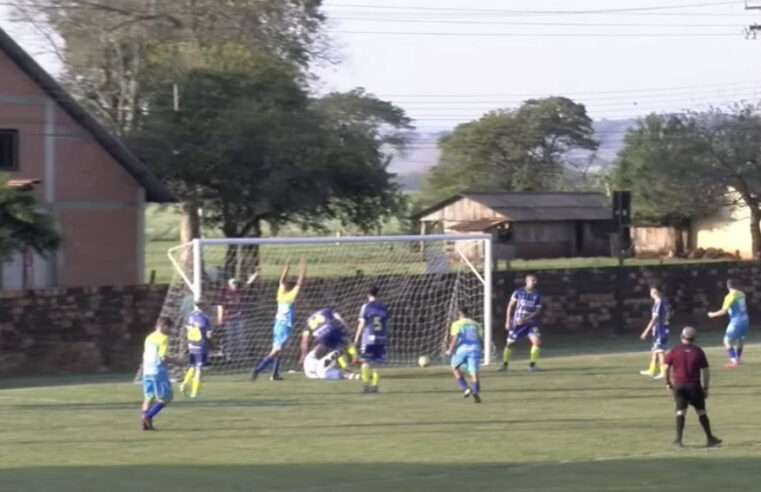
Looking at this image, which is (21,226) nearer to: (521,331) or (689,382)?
(521,331)

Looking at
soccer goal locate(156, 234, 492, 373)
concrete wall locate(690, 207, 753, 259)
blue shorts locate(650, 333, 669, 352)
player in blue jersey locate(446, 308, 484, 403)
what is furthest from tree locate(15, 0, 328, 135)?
concrete wall locate(690, 207, 753, 259)

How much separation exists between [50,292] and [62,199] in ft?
31.4

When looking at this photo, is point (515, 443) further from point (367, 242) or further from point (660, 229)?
point (660, 229)

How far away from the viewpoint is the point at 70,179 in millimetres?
41969

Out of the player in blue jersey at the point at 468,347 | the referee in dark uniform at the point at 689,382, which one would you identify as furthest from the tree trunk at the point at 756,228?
the referee in dark uniform at the point at 689,382

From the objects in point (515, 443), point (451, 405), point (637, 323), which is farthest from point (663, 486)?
point (637, 323)

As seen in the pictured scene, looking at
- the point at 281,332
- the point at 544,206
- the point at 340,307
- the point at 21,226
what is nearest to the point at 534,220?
the point at 544,206

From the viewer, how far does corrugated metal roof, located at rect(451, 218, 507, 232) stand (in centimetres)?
7212

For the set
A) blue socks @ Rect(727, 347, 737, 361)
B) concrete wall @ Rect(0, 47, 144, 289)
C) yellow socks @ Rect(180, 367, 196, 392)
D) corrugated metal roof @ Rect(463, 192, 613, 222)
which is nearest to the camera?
yellow socks @ Rect(180, 367, 196, 392)

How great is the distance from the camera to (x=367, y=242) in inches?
1326

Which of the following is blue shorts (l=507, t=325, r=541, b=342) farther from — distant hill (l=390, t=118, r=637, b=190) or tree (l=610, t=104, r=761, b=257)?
distant hill (l=390, t=118, r=637, b=190)

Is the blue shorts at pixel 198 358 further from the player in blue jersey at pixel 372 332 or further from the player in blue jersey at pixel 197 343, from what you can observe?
the player in blue jersey at pixel 372 332

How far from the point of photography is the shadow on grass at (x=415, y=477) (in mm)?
15664

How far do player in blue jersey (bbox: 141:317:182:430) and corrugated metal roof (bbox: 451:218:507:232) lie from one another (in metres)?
50.9
